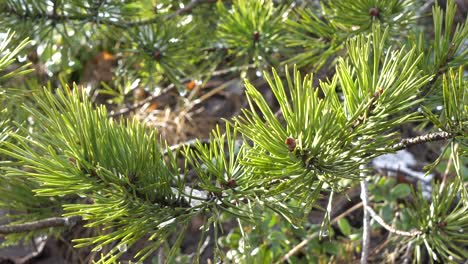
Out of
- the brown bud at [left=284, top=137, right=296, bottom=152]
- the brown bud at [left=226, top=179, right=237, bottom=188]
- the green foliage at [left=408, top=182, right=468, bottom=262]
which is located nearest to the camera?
the brown bud at [left=284, top=137, right=296, bottom=152]

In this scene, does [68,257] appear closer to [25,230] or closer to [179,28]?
[25,230]

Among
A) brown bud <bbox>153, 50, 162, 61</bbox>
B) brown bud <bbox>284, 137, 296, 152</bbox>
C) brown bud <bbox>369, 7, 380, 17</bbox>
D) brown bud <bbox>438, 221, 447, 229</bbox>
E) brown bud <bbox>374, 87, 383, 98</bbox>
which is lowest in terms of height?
brown bud <bbox>438, 221, 447, 229</bbox>

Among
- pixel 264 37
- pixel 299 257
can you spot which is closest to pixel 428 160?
pixel 299 257

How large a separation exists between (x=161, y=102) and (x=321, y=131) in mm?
1688

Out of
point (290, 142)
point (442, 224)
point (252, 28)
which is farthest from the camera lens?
point (252, 28)

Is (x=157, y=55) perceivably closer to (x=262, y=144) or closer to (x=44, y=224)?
(x=44, y=224)

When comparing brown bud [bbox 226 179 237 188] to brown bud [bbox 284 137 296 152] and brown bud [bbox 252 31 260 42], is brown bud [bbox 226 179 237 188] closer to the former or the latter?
brown bud [bbox 284 137 296 152]

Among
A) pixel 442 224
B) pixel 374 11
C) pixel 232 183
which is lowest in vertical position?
pixel 442 224

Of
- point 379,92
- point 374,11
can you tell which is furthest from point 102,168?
point 374,11

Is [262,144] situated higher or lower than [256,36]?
lower

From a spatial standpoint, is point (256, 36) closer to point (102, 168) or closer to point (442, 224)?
point (442, 224)

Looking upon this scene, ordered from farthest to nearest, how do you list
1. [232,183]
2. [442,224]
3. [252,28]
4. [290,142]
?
[252,28]
[442,224]
[232,183]
[290,142]

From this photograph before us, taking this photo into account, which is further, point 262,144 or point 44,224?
point 44,224

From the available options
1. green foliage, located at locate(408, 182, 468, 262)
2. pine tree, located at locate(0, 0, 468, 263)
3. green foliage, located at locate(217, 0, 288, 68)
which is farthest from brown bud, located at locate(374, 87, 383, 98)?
green foliage, located at locate(217, 0, 288, 68)
